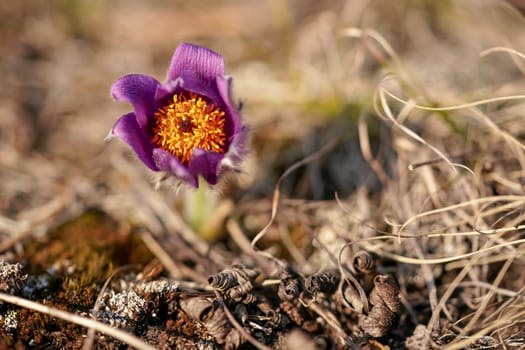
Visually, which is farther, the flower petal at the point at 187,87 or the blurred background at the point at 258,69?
the blurred background at the point at 258,69

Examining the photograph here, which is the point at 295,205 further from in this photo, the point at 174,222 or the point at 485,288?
the point at 485,288

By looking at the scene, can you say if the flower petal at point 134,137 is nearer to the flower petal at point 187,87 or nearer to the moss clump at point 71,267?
the flower petal at point 187,87

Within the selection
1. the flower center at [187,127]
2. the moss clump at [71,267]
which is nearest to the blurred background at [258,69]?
the moss clump at [71,267]

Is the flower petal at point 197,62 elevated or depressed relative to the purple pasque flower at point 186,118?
elevated

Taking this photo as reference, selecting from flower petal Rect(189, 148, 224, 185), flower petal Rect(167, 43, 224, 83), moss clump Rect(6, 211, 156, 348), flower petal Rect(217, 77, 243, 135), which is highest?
flower petal Rect(167, 43, 224, 83)

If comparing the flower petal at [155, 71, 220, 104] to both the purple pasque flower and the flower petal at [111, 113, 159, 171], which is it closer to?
the purple pasque flower

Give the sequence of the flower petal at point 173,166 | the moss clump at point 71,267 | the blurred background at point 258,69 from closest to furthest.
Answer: the moss clump at point 71,267 < the flower petal at point 173,166 < the blurred background at point 258,69

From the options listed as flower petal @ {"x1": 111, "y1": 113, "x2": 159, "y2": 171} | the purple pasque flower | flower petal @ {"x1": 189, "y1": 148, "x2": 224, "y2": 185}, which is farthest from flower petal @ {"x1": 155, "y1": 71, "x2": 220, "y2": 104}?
flower petal @ {"x1": 189, "y1": 148, "x2": 224, "y2": 185}

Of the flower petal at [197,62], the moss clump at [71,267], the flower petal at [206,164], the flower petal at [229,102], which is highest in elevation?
the flower petal at [197,62]

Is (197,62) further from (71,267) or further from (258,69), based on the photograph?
(258,69)
